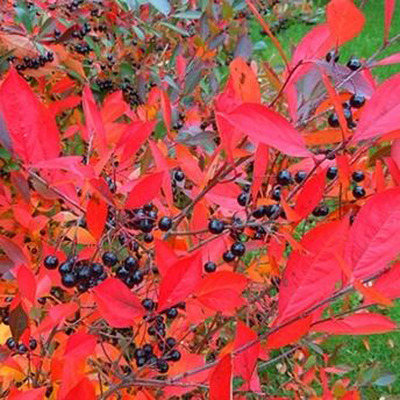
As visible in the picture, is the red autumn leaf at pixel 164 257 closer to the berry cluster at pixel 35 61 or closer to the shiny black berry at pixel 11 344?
the shiny black berry at pixel 11 344

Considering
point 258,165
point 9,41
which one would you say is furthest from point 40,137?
point 9,41

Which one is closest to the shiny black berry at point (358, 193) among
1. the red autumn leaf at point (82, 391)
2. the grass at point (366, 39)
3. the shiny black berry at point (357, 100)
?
the shiny black berry at point (357, 100)

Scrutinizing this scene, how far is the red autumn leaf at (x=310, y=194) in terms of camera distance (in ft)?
2.79

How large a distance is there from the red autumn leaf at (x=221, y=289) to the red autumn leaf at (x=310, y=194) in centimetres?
11

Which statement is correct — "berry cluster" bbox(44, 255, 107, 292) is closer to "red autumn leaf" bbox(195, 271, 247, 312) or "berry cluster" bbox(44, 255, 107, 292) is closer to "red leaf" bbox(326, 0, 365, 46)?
"red autumn leaf" bbox(195, 271, 247, 312)

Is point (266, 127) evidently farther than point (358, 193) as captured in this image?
No

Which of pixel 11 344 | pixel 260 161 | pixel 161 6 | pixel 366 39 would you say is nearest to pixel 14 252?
pixel 11 344

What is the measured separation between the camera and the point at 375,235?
0.75 meters

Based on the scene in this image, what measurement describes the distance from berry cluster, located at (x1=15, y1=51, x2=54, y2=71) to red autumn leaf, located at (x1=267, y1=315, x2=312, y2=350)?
1.03 meters

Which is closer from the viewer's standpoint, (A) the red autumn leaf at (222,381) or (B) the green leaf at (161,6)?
(A) the red autumn leaf at (222,381)

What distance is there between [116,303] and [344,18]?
407mm

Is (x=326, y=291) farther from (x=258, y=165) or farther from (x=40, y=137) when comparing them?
(x=40, y=137)

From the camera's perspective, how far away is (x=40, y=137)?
0.92m

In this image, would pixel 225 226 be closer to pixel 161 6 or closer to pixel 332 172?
pixel 332 172
